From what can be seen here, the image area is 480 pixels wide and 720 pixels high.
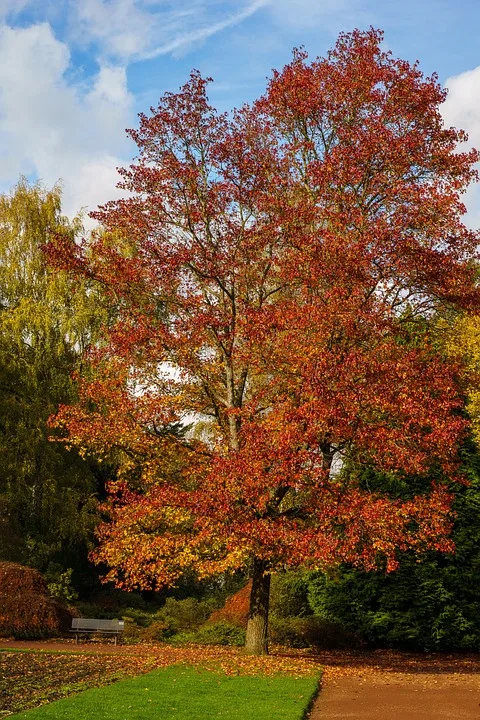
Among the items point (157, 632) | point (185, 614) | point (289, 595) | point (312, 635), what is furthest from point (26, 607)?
point (289, 595)

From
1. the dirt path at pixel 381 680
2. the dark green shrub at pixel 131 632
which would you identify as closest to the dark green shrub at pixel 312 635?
the dirt path at pixel 381 680

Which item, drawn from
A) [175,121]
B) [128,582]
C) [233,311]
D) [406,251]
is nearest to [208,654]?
[128,582]

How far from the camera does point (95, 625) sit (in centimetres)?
1864

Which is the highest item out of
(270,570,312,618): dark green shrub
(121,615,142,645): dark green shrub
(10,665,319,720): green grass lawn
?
(270,570,312,618): dark green shrub

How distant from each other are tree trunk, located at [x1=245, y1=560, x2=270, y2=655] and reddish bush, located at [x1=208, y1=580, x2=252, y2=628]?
4013mm

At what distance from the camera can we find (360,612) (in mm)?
19953

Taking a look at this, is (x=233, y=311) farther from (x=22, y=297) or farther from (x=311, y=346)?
(x=22, y=297)

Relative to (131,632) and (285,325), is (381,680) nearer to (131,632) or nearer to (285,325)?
(285,325)

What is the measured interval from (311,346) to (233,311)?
2.66 meters

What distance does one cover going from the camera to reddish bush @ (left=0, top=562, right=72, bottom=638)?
1842cm

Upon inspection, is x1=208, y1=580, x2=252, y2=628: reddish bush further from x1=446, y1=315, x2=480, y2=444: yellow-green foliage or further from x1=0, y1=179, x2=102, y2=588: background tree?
x1=446, y1=315, x2=480, y2=444: yellow-green foliage

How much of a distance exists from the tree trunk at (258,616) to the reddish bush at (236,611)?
4.01 m

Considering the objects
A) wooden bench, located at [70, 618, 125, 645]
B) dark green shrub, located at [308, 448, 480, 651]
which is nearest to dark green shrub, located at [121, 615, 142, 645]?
wooden bench, located at [70, 618, 125, 645]

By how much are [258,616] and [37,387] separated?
37.3ft
